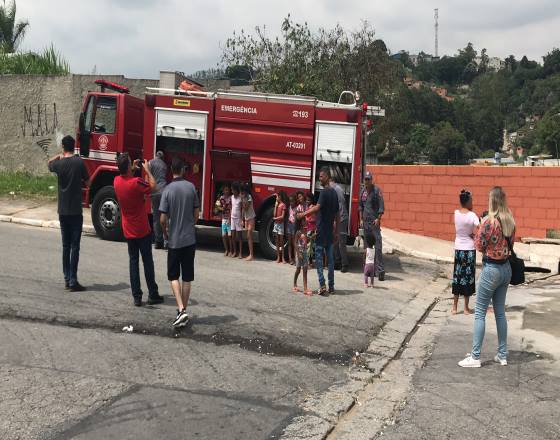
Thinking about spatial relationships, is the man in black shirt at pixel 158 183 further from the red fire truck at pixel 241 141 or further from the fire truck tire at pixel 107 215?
the fire truck tire at pixel 107 215

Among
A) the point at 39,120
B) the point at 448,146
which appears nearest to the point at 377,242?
the point at 39,120

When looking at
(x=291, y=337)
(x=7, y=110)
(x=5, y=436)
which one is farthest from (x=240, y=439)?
(x=7, y=110)

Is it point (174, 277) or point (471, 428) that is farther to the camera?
point (174, 277)

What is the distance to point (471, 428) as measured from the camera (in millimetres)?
4754

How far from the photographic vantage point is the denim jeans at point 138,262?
7484mm

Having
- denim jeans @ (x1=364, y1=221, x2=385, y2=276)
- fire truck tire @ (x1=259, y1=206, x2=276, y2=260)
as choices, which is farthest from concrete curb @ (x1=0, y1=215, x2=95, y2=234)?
denim jeans @ (x1=364, y1=221, x2=385, y2=276)

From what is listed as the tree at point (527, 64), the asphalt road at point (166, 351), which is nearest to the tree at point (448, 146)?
the asphalt road at point (166, 351)

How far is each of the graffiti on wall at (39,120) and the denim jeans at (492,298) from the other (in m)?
15.2

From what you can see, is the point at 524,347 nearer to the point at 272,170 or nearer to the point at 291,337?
the point at 291,337

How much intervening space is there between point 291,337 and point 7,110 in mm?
15145

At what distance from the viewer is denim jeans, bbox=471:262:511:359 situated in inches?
246

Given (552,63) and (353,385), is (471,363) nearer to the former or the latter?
(353,385)

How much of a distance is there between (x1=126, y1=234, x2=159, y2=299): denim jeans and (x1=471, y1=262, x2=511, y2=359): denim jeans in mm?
3759

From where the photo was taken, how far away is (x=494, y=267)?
624 cm
